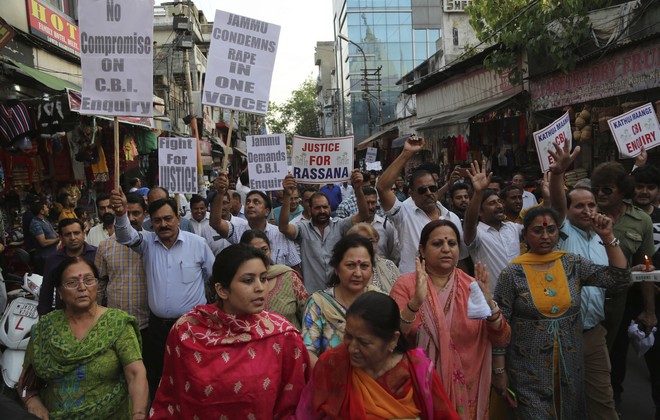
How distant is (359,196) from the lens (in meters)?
5.46

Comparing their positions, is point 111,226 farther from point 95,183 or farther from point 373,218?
point 95,183

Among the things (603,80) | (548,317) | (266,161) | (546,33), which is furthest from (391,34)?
(548,317)

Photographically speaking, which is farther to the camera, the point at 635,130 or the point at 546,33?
the point at 546,33

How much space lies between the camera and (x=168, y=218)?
4.67m

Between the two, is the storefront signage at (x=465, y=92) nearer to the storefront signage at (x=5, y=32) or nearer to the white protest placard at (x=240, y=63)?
the white protest placard at (x=240, y=63)

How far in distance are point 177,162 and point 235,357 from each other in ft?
15.0

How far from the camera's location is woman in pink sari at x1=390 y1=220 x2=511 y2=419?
3303 millimetres

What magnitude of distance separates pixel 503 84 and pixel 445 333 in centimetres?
1511

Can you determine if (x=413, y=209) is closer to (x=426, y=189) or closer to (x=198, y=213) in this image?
(x=426, y=189)

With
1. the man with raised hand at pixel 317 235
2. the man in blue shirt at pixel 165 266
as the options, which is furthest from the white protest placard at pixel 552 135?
the man in blue shirt at pixel 165 266

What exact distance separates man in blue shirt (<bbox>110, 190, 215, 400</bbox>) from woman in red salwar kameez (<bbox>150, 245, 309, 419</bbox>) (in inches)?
66.3

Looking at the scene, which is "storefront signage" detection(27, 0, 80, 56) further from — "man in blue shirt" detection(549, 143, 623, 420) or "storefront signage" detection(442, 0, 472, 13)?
"storefront signage" detection(442, 0, 472, 13)

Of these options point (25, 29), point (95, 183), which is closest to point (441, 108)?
point (95, 183)

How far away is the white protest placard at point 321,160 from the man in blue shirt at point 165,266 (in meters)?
2.79
